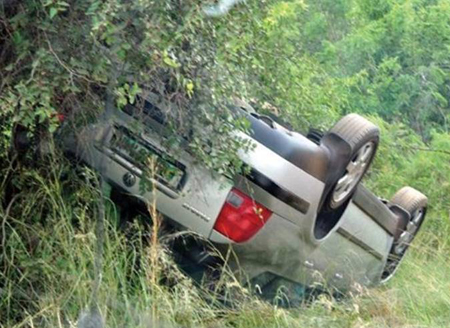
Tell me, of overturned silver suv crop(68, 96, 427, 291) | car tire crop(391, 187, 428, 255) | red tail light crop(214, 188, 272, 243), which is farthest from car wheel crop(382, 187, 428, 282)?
red tail light crop(214, 188, 272, 243)

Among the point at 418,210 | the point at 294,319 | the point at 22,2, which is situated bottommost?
the point at 418,210

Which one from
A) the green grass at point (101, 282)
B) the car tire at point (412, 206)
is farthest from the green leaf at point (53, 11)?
the car tire at point (412, 206)

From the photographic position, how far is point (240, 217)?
16.9 feet

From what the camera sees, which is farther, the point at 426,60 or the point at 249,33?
the point at 426,60

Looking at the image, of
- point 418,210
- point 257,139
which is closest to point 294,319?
point 257,139

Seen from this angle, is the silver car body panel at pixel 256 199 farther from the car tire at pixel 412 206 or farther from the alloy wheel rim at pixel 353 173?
the car tire at pixel 412 206

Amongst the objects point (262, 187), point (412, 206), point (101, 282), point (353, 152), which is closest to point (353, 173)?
point (353, 152)

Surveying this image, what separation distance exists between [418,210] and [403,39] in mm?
6398

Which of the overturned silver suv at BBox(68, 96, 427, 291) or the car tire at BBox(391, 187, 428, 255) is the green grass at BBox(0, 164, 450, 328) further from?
the car tire at BBox(391, 187, 428, 255)

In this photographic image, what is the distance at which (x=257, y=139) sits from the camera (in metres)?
5.14

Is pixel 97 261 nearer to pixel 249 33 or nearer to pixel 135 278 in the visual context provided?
pixel 135 278

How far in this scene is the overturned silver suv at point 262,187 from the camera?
4.88 metres

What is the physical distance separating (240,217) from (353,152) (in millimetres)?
762

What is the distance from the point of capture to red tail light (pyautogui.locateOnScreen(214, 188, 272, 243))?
5105mm
